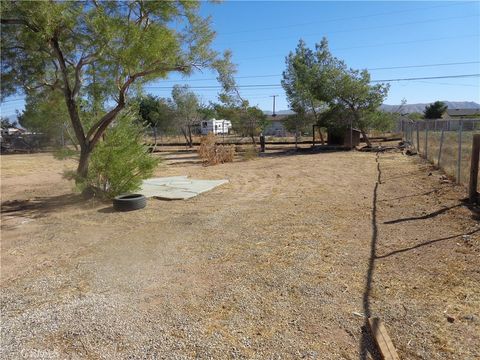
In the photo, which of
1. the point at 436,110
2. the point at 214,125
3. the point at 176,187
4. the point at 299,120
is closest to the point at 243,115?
the point at 299,120

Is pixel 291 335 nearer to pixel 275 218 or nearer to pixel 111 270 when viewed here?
pixel 111 270

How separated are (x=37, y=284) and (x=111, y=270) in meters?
0.82

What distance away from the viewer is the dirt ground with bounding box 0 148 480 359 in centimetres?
318

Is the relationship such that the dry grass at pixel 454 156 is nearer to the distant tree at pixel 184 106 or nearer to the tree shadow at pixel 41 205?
the tree shadow at pixel 41 205

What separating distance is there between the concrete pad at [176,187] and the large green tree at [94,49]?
1.86 meters

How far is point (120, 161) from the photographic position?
356 inches

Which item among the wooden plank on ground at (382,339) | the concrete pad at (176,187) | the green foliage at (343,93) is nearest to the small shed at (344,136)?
the green foliage at (343,93)

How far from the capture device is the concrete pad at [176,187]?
32.5 feet

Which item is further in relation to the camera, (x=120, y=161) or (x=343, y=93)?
(x=343, y=93)

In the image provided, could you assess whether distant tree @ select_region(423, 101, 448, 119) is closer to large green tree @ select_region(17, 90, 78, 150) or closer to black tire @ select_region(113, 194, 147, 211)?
large green tree @ select_region(17, 90, 78, 150)

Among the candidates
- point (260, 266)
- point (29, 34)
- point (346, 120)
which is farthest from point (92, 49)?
point (346, 120)

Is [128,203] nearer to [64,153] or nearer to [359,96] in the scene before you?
[64,153]

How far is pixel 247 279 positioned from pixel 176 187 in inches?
279

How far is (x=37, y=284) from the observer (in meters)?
4.66
